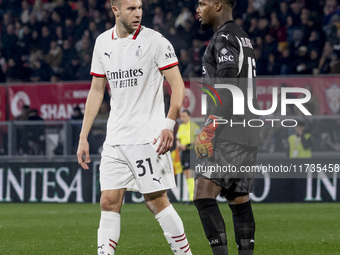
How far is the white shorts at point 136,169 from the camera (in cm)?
566

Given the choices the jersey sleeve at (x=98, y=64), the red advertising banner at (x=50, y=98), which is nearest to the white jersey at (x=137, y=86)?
the jersey sleeve at (x=98, y=64)

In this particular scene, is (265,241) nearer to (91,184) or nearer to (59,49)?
(91,184)

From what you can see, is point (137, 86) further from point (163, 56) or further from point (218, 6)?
point (218, 6)

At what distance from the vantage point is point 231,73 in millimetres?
5375

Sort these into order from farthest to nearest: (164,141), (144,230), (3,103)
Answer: (3,103) → (144,230) → (164,141)

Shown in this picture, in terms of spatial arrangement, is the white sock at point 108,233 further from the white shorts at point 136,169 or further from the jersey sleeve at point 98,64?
the jersey sleeve at point 98,64

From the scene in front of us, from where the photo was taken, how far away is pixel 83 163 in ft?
19.2

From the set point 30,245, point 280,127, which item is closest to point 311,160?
point 280,127

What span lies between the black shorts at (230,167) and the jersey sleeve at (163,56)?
0.70 m

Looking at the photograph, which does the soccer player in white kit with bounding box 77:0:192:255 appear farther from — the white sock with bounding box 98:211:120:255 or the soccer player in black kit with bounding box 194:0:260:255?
the soccer player in black kit with bounding box 194:0:260:255

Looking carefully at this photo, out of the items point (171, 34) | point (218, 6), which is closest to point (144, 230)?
point (218, 6)

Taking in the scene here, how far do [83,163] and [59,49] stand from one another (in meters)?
14.2

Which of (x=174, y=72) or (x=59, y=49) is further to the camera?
(x=59, y=49)

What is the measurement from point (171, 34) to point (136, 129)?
1299 cm
